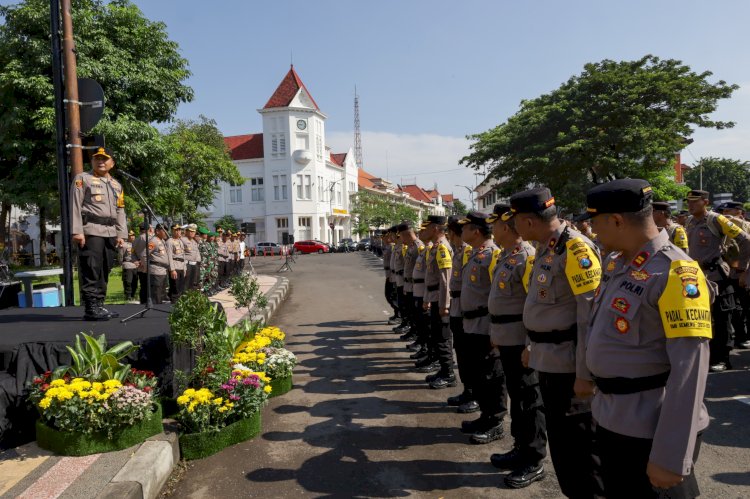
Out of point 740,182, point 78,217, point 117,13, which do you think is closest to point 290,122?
point 117,13

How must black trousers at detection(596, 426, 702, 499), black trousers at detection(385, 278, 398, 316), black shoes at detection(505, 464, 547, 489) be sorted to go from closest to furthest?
black trousers at detection(596, 426, 702, 499), black shoes at detection(505, 464, 547, 489), black trousers at detection(385, 278, 398, 316)

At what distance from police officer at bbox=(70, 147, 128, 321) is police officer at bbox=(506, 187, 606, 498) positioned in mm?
4681

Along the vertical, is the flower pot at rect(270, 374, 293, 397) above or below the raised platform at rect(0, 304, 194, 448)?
below

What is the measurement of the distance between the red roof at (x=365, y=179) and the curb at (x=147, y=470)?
76.1m

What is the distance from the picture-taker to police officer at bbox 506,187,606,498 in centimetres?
298

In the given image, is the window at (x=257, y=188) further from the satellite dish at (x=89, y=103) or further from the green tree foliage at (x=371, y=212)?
the satellite dish at (x=89, y=103)

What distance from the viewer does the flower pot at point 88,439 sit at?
12.6 feet

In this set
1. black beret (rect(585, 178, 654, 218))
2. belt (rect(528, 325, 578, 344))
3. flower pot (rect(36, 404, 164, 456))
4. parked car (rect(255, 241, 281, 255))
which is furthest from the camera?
Answer: parked car (rect(255, 241, 281, 255))

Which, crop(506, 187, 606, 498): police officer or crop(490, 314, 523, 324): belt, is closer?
crop(506, 187, 606, 498): police officer

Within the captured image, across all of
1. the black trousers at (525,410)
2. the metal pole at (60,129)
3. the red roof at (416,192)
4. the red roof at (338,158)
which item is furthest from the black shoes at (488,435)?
the red roof at (416,192)

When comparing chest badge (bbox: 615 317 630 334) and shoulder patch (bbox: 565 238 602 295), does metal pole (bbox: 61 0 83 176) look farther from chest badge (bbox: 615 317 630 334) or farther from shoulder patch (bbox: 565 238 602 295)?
chest badge (bbox: 615 317 630 334)

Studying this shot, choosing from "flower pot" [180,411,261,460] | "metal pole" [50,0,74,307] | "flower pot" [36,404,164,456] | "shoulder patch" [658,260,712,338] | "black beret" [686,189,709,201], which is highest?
"metal pole" [50,0,74,307]

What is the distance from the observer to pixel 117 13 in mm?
20188

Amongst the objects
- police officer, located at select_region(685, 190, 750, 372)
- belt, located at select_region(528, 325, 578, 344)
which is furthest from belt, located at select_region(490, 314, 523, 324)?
→ police officer, located at select_region(685, 190, 750, 372)
